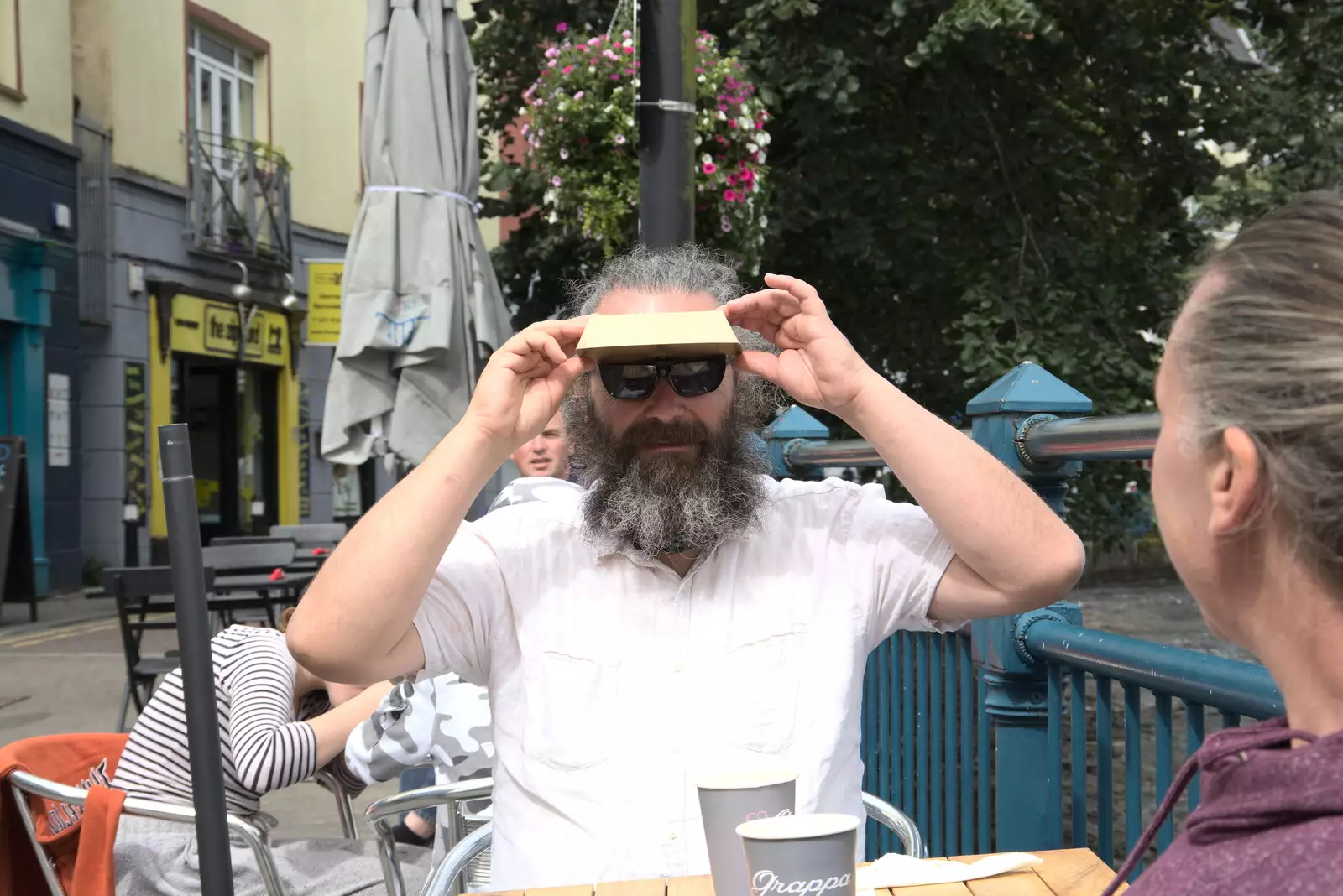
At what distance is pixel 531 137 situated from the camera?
6664mm

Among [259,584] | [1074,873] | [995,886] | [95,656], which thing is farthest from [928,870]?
[95,656]

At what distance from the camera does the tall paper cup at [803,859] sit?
4.16 feet

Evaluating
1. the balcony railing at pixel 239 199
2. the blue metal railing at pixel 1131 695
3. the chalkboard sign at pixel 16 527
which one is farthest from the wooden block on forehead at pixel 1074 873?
the balcony railing at pixel 239 199

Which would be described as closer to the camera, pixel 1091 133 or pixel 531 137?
pixel 531 137

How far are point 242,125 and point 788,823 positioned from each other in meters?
19.1

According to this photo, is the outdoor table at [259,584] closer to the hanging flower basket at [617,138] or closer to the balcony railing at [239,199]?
the hanging flower basket at [617,138]

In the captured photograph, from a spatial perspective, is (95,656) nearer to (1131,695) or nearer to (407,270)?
(407,270)

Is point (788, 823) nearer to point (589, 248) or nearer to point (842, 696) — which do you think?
point (842, 696)

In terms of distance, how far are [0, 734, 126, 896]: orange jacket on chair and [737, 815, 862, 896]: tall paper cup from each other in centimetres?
188

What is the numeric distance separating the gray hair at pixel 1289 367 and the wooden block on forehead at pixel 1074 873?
0.83m

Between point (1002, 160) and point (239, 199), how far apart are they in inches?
474

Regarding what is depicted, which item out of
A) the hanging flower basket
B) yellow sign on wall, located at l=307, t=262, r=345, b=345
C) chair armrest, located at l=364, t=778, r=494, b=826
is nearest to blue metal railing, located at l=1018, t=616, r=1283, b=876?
chair armrest, located at l=364, t=778, r=494, b=826

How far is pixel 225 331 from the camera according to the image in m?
18.3

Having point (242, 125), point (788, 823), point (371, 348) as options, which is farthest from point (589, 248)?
point (242, 125)
